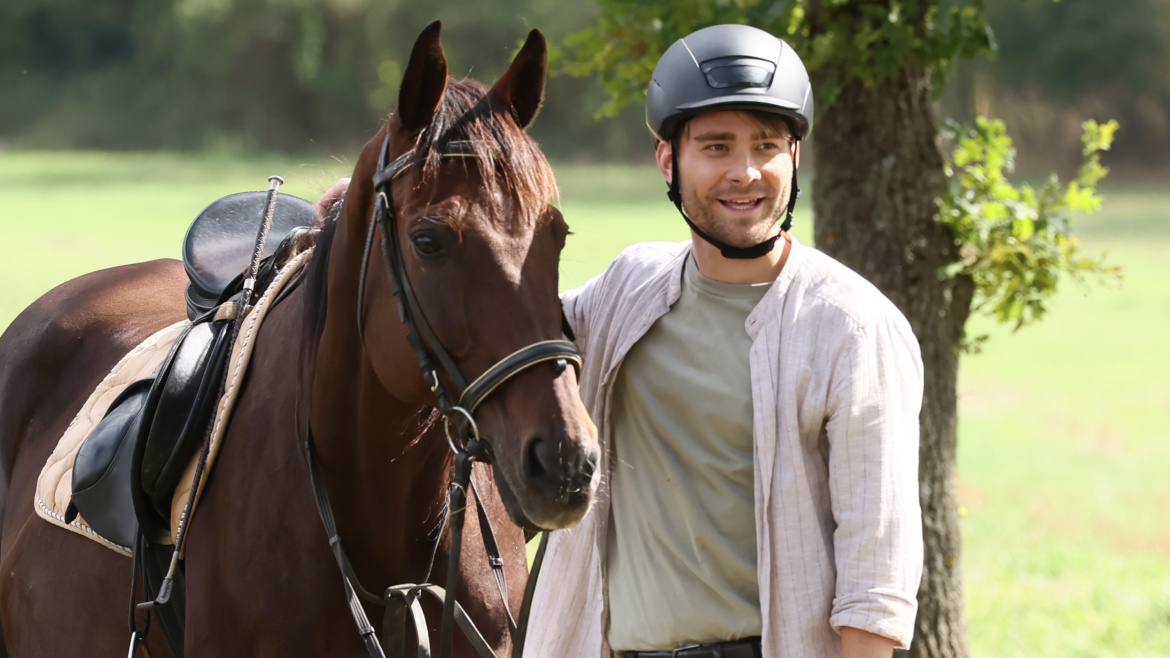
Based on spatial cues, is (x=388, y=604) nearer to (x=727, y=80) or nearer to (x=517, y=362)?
(x=517, y=362)

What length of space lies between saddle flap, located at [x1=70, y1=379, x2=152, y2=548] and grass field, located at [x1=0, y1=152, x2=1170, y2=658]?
0.79 meters

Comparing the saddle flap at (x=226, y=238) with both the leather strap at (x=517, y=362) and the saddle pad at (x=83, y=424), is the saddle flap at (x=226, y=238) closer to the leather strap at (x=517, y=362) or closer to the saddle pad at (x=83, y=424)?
the saddle pad at (x=83, y=424)

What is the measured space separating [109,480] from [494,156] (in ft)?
4.84

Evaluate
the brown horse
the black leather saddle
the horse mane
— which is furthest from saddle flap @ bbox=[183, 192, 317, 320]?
the horse mane

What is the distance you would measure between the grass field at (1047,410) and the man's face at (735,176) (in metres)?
0.87

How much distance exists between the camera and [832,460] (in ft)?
6.73

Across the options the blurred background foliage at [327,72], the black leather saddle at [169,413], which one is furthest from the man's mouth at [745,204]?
the blurred background foliage at [327,72]

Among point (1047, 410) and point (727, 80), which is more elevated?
point (727, 80)

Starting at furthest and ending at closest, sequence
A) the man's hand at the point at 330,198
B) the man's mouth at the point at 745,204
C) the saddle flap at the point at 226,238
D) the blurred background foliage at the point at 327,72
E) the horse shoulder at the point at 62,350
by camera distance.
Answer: the blurred background foliage at the point at 327,72
the horse shoulder at the point at 62,350
the saddle flap at the point at 226,238
the man's hand at the point at 330,198
the man's mouth at the point at 745,204

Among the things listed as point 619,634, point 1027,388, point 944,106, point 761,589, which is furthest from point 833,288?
point 944,106

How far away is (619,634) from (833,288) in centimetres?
77

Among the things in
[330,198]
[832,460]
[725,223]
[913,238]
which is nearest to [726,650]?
[832,460]

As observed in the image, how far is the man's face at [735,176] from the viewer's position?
2.17 meters

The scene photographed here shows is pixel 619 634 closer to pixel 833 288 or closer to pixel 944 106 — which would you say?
pixel 833 288
